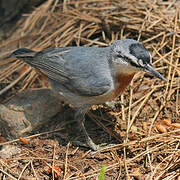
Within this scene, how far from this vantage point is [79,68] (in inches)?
161

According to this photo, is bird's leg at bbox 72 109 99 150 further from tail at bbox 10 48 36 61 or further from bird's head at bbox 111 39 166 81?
tail at bbox 10 48 36 61

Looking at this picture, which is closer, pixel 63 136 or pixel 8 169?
pixel 8 169

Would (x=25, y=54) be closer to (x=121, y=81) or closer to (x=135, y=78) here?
(x=121, y=81)

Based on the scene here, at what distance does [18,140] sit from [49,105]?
70cm

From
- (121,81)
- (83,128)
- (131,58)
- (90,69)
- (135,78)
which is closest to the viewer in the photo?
(131,58)

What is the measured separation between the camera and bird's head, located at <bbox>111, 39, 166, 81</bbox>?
3.50m

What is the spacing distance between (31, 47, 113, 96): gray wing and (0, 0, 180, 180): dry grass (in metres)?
0.69

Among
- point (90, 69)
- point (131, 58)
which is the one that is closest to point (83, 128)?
point (90, 69)

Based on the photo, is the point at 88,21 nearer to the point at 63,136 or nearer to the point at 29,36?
the point at 29,36

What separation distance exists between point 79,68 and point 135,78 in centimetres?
114

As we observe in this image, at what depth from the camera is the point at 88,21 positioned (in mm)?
5371

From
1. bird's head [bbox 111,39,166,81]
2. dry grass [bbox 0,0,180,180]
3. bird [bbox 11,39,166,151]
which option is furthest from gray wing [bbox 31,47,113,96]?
dry grass [bbox 0,0,180,180]

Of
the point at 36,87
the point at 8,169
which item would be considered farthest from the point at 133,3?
the point at 8,169

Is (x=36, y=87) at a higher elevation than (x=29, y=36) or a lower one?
lower
